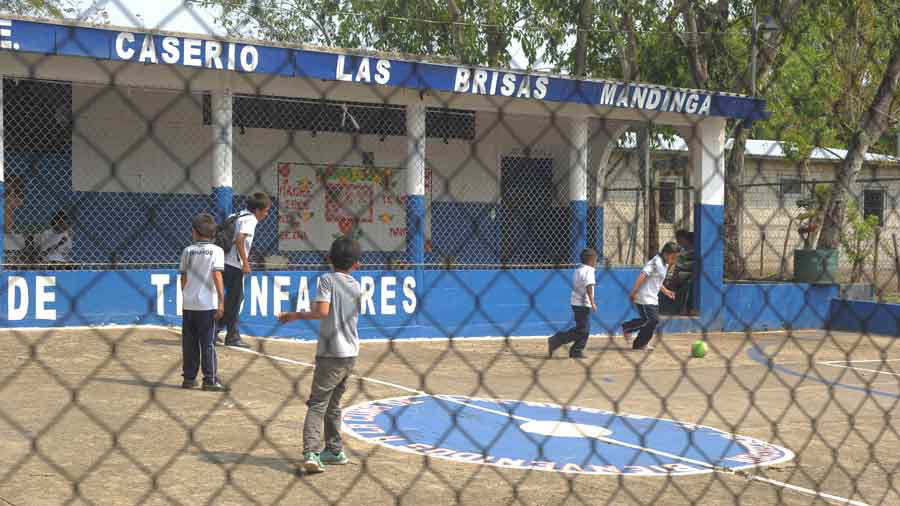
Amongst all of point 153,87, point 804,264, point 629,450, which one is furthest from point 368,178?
point 629,450

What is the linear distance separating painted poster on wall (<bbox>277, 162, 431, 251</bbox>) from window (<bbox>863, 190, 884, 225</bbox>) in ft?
28.5

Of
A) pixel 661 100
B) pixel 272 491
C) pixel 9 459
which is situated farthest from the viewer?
pixel 661 100

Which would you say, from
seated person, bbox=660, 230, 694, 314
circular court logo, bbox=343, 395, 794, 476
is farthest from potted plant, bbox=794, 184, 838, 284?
circular court logo, bbox=343, 395, 794, 476

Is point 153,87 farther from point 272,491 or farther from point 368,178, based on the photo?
point 272,491

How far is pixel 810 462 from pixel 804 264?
34.5 ft

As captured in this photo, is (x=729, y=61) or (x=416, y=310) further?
(x=729, y=61)

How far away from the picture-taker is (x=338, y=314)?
6.01 metres

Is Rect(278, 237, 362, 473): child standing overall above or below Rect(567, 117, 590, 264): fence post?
below

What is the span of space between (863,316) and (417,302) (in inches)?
287

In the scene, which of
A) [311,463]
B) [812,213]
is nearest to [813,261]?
[812,213]

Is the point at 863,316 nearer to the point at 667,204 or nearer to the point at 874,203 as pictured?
the point at 874,203

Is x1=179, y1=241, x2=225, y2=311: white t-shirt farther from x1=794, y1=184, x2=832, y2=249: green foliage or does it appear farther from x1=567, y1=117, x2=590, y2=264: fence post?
x1=794, y1=184, x2=832, y2=249: green foliage

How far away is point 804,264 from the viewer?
54.3ft

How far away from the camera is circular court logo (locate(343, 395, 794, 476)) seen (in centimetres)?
639
